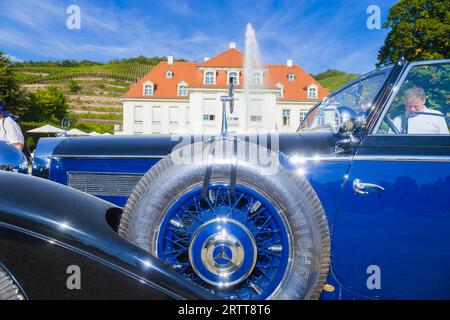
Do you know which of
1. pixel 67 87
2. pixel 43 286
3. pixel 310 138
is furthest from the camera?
pixel 67 87

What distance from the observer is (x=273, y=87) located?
128ft

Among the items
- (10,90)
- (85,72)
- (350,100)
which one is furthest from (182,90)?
(85,72)

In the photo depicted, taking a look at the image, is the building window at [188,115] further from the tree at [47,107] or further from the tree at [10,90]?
the tree at [47,107]

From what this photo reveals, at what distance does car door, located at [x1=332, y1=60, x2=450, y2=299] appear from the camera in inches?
74.3

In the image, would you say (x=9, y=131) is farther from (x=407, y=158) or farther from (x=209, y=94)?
(x=209, y=94)

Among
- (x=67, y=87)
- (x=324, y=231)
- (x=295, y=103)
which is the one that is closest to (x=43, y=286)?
(x=324, y=231)

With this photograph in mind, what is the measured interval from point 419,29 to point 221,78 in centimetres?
2071

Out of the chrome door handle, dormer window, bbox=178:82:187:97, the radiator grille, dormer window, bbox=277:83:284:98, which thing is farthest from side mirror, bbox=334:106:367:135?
dormer window, bbox=178:82:187:97

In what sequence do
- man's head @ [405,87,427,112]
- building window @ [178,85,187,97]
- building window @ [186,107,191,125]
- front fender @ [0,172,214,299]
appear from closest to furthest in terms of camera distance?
1. front fender @ [0,172,214,299]
2. man's head @ [405,87,427,112]
3. building window @ [186,107,191,125]
4. building window @ [178,85,187,97]

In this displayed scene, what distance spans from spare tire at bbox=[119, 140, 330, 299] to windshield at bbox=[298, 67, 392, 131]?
0.68 meters

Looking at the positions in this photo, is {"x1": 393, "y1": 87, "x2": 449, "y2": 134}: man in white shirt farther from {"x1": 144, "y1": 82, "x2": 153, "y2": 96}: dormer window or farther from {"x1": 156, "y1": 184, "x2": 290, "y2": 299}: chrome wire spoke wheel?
{"x1": 144, "y1": 82, "x2": 153, "y2": 96}: dormer window
